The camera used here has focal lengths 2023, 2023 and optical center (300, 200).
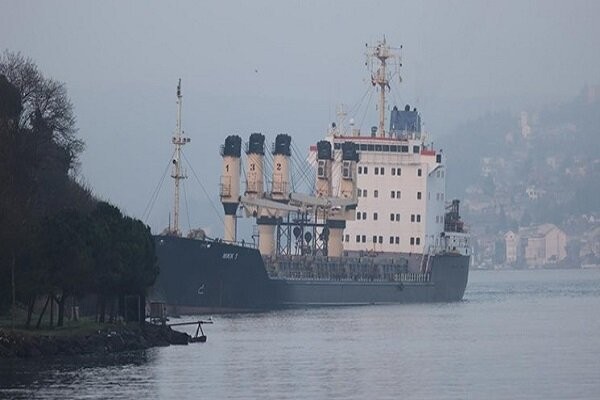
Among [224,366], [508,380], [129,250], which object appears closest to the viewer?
[508,380]

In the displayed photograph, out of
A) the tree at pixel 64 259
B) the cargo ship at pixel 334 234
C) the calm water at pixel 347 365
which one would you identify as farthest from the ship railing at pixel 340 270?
the tree at pixel 64 259

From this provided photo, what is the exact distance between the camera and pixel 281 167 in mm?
102688

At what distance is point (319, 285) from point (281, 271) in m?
2.04

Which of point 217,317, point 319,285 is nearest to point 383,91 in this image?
point 319,285

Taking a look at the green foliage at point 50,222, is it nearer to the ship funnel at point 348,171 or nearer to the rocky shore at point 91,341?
the rocky shore at point 91,341

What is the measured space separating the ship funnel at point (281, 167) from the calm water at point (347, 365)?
16.6 meters

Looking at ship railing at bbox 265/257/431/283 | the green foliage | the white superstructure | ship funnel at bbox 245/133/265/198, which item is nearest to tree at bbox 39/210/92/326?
the green foliage

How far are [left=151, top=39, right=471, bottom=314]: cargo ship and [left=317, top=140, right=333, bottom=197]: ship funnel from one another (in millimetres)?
52

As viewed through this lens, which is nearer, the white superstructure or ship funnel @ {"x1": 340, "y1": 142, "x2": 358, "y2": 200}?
ship funnel @ {"x1": 340, "y1": 142, "x2": 358, "y2": 200}

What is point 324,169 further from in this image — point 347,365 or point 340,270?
point 347,365

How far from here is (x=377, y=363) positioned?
194 feet

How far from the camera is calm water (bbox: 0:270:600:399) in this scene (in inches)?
1960

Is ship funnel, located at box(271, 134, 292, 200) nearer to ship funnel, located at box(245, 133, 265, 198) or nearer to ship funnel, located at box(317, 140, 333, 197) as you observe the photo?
ship funnel, located at box(245, 133, 265, 198)

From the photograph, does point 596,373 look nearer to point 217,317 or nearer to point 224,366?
point 224,366
